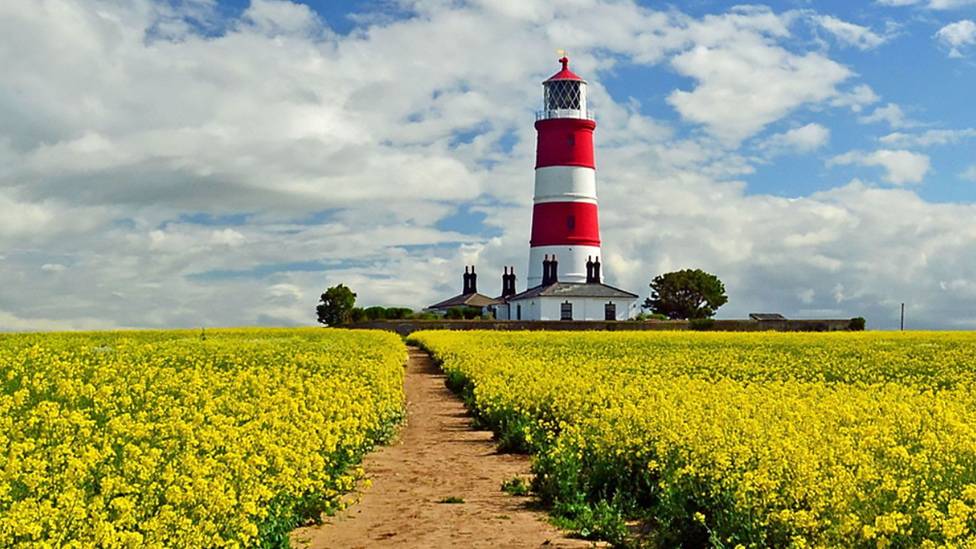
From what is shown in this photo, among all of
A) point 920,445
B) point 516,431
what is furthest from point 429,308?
point 920,445

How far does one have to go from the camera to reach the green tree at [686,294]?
8531 cm

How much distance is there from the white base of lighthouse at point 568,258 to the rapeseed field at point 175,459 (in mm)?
51804

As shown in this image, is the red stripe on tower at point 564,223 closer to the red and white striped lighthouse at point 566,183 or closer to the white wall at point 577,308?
the red and white striped lighthouse at point 566,183

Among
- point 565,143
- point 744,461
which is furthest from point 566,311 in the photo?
point 744,461

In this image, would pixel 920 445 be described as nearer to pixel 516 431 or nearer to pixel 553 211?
pixel 516 431

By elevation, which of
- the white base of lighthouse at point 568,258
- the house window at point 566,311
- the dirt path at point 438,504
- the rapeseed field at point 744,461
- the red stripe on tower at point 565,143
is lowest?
the dirt path at point 438,504

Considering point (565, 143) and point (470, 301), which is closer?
point (565, 143)

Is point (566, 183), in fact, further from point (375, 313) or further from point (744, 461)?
point (744, 461)

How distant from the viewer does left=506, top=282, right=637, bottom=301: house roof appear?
65688 mm

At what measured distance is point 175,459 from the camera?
26.3 feet

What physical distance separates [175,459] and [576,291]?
58731mm

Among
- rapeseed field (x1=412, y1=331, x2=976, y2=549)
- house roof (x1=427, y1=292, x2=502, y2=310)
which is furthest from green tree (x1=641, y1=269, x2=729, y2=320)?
rapeseed field (x1=412, y1=331, x2=976, y2=549)

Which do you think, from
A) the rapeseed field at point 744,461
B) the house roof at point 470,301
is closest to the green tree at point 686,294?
the house roof at point 470,301

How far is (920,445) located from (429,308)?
7846 cm
